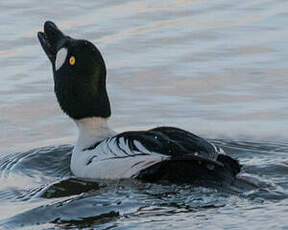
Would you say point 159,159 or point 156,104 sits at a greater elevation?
point 156,104

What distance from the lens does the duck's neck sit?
11391mm

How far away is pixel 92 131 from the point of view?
1145 cm

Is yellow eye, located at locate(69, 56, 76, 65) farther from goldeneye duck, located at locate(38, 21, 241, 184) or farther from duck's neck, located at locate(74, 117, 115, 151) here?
duck's neck, located at locate(74, 117, 115, 151)

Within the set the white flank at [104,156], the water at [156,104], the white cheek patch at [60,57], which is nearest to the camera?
the water at [156,104]

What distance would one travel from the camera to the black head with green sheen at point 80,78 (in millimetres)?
11227

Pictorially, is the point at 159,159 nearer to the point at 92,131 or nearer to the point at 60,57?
the point at 92,131

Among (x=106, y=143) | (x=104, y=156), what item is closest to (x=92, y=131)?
(x=106, y=143)

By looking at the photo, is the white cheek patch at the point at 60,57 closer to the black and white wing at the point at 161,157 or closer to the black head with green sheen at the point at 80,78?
the black head with green sheen at the point at 80,78

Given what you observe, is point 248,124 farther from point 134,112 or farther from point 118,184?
point 118,184

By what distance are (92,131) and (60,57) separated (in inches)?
33.2


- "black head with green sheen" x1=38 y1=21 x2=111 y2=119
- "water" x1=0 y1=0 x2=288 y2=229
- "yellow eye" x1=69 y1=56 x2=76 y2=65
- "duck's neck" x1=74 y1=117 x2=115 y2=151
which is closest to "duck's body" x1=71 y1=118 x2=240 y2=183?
"water" x1=0 y1=0 x2=288 y2=229

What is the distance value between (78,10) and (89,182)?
20.6ft

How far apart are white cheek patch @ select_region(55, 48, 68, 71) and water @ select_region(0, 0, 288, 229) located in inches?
40.6

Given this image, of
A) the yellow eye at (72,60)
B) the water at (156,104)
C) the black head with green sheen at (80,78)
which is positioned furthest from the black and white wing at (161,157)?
the yellow eye at (72,60)
